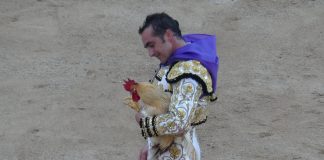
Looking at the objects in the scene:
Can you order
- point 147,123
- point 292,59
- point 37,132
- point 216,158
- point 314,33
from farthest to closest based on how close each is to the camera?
1. point 314,33
2. point 292,59
3. point 37,132
4. point 216,158
5. point 147,123

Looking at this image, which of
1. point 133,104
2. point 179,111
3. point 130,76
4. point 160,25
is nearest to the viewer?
point 179,111

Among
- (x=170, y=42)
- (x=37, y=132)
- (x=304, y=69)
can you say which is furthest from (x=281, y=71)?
(x=170, y=42)

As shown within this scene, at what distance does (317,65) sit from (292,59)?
29 centimetres

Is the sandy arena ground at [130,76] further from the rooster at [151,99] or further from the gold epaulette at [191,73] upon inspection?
the gold epaulette at [191,73]

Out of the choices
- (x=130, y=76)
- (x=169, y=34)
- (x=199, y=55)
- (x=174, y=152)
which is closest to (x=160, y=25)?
(x=169, y=34)

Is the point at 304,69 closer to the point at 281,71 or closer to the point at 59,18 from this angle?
the point at 281,71

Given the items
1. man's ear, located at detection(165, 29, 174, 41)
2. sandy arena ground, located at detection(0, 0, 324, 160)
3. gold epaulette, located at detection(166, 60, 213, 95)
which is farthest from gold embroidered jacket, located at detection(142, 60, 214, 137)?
sandy arena ground, located at detection(0, 0, 324, 160)

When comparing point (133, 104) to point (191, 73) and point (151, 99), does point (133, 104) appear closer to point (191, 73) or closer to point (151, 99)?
point (151, 99)

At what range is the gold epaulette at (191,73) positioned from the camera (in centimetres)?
351

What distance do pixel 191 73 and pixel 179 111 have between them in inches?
7.6

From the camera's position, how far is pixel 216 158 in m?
6.18

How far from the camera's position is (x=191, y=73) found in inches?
138

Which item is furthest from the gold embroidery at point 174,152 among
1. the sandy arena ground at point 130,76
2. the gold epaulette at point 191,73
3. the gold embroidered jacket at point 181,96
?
the sandy arena ground at point 130,76

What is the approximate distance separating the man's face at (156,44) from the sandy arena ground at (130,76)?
2691 millimetres
